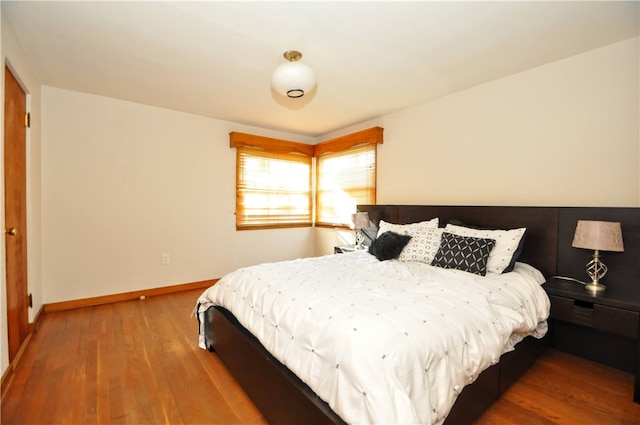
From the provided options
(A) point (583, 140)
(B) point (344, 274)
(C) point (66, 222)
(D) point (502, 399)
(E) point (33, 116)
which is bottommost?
(D) point (502, 399)

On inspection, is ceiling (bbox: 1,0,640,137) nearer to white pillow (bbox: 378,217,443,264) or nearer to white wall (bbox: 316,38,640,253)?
white wall (bbox: 316,38,640,253)

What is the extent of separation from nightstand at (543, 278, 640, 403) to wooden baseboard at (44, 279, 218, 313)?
12.1 ft

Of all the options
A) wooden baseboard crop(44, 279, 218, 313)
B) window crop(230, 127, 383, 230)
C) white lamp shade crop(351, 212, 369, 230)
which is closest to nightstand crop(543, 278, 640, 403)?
white lamp shade crop(351, 212, 369, 230)

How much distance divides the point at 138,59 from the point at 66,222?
6.29 feet

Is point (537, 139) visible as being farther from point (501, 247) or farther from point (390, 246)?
point (390, 246)

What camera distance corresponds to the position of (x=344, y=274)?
2.10 metres

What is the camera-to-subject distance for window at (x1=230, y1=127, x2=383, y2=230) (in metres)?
4.09

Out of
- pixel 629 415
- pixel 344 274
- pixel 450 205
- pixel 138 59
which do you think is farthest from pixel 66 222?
pixel 629 415

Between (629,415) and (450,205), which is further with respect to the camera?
(450,205)

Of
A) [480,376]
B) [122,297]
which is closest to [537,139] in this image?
[480,376]

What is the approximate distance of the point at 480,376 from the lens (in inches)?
60.1

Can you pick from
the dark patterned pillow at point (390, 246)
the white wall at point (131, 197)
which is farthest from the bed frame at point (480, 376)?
the white wall at point (131, 197)

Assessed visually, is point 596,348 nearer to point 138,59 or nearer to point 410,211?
point 410,211

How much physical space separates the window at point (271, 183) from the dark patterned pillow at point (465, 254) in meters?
2.72
